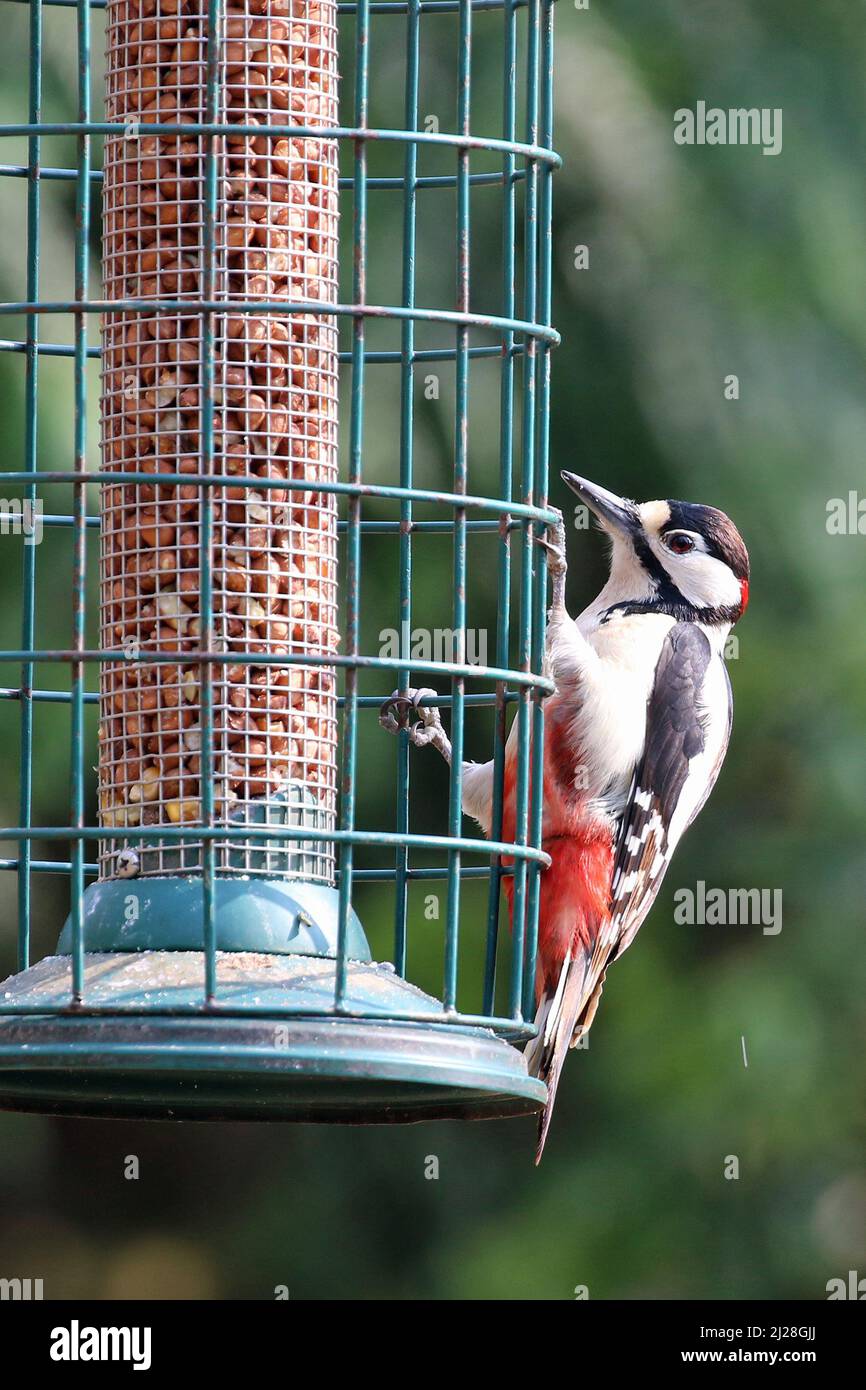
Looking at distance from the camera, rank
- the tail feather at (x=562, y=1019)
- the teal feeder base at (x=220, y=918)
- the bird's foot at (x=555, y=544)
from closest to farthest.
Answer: the teal feeder base at (x=220, y=918) → the bird's foot at (x=555, y=544) → the tail feather at (x=562, y=1019)

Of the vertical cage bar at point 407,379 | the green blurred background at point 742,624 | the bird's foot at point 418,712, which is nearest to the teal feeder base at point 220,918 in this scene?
the vertical cage bar at point 407,379

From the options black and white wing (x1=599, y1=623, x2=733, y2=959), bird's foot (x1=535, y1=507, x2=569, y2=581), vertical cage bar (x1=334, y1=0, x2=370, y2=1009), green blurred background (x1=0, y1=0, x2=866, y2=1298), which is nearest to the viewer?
vertical cage bar (x1=334, y1=0, x2=370, y2=1009)

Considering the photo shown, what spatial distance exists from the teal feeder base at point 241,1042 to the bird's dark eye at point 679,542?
2.63 metres

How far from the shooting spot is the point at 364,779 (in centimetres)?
839

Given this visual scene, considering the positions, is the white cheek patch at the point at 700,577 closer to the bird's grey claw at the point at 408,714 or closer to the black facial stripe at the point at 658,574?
the black facial stripe at the point at 658,574

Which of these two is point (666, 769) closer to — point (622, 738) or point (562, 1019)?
point (622, 738)

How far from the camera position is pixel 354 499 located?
4.67 meters

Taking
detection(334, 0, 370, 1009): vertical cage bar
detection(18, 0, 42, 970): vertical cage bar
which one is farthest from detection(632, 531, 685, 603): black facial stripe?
detection(334, 0, 370, 1009): vertical cage bar

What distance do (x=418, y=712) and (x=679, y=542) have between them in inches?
56.4

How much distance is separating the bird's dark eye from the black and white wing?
0.73 ft

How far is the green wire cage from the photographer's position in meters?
4.52

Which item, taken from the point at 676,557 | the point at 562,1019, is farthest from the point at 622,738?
the point at 562,1019

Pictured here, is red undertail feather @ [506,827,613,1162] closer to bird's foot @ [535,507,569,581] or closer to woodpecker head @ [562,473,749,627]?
woodpecker head @ [562,473,749,627]

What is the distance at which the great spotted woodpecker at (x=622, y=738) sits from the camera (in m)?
6.67
